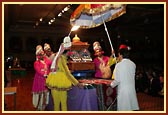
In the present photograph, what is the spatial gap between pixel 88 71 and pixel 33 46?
1640 cm

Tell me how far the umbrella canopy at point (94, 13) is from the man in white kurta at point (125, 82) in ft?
3.39

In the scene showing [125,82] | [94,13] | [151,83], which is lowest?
[151,83]

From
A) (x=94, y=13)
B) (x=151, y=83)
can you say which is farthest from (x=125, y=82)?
(x=151, y=83)

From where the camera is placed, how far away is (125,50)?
3.73 meters

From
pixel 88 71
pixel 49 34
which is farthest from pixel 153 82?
pixel 49 34

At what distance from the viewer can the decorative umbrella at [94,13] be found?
446 centimetres

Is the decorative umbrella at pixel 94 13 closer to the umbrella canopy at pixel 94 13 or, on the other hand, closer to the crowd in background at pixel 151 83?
the umbrella canopy at pixel 94 13

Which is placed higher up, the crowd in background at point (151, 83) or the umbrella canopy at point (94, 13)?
the umbrella canopy at point (94, 13)

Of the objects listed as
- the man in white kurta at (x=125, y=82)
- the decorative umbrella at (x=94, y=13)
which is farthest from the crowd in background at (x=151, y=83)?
the man in white kurta at (x=125, y=82)

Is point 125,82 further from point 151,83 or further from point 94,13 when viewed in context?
point 151,83

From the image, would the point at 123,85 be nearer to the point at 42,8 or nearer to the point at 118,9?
the point at 118,9

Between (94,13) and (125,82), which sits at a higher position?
(94,13)

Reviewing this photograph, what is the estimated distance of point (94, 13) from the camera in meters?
4.56

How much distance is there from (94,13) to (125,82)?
57.2 inches
